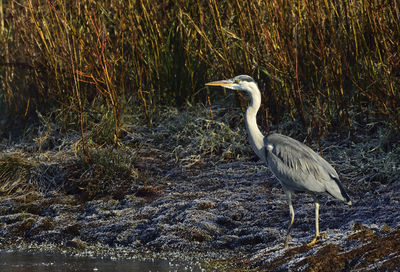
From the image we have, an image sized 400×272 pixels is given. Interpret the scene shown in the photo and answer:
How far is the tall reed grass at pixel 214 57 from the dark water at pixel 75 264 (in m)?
1.72

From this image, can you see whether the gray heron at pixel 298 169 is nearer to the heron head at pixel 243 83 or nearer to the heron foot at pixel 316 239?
the heron foot at pixel 316 239

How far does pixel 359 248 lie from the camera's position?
13.5 feet

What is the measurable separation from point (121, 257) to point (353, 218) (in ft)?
5.87

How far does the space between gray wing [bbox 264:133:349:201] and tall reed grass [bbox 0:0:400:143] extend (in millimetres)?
1391

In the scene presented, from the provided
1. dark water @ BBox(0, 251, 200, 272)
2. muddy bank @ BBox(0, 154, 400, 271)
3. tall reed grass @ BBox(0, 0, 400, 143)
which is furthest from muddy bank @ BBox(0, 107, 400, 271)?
tall reed grass @ BBox(0, 0, 400, 143)

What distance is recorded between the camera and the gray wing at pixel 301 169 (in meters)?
4.73

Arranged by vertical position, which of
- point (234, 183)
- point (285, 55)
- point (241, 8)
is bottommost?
point (234, 183)

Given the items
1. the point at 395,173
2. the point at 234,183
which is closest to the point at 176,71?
the point at 234,183

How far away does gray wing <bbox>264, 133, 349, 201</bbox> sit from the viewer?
186 inches

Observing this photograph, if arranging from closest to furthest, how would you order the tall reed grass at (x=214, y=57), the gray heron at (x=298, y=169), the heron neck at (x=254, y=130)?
1. the gray heron at (x=298, y=169)
2. the heron neck at (x=254, y=130)
3. the tall reed grass at (x=214, y=57)

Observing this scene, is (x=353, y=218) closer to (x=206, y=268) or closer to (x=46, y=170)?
(x=206, y=268)

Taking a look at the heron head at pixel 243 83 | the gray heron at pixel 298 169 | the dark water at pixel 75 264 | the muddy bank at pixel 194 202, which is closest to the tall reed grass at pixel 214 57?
the muddy bank at pixel 194 202

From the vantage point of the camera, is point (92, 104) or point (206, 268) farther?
point (92, 104)

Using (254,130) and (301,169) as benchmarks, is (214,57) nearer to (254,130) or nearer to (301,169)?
(254,130)
